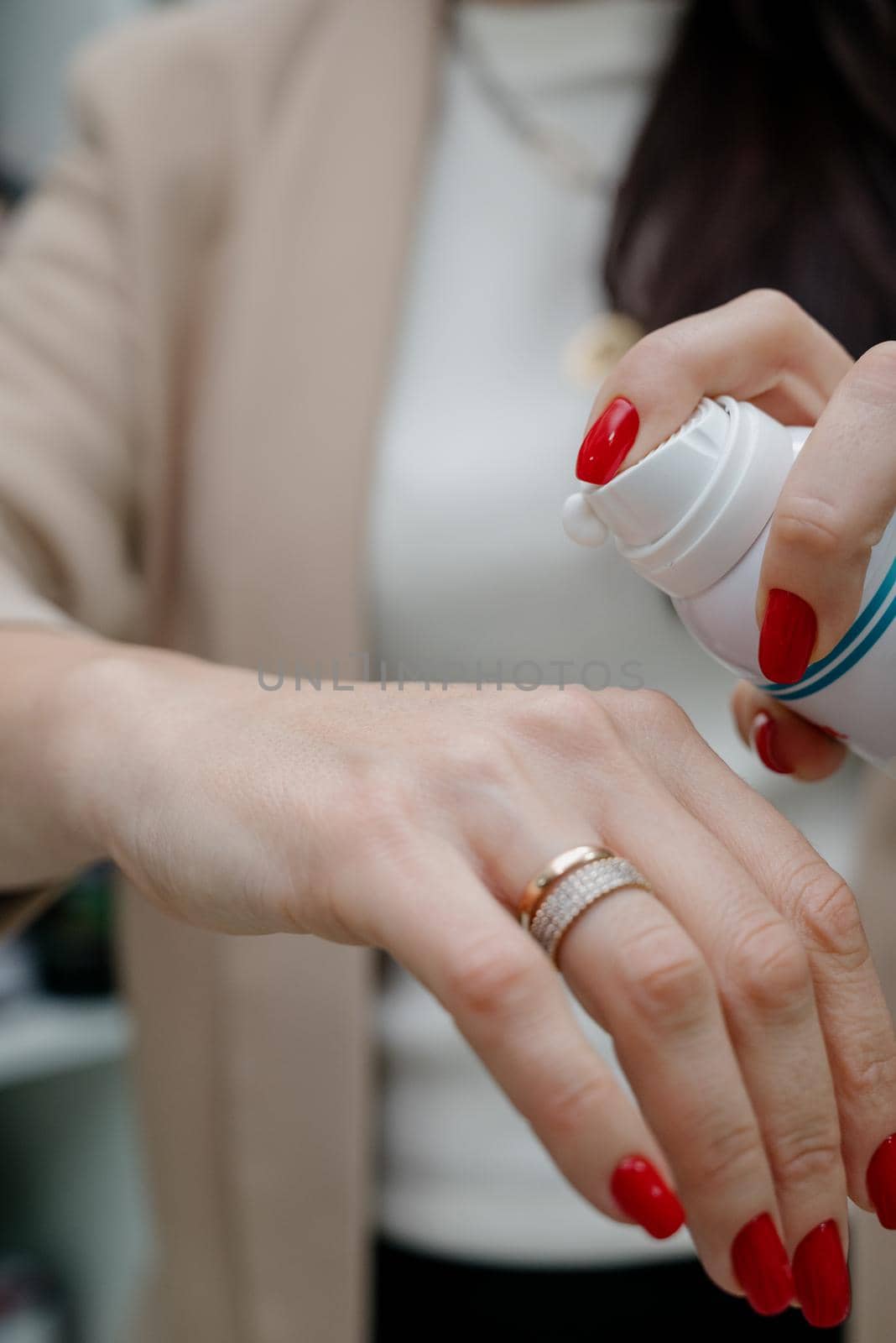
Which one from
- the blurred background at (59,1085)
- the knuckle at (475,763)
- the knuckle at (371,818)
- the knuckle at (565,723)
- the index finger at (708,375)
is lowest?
the blurred background at (59,1085)

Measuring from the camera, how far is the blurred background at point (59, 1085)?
3.22 feet

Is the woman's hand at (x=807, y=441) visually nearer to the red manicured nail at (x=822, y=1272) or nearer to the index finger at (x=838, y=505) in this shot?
the index finger at (x=838, y=505)

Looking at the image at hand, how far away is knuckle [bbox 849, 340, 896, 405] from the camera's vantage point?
0.26 meters

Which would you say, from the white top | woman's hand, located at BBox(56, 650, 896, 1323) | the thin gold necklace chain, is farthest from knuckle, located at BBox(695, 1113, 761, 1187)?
the thin gold necklace chain

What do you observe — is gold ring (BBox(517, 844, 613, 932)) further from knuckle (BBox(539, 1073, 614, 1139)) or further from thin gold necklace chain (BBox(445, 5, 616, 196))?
thin gold necklace chain (BBox(445, 5, 616, 196))

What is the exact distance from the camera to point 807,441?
267 mm

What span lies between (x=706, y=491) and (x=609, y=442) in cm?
3

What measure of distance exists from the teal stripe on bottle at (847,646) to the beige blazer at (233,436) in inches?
12.3

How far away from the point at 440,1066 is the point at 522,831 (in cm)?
38

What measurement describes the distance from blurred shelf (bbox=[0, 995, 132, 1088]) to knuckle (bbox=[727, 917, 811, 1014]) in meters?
0.82

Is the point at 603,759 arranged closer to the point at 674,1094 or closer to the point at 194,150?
the point at 674,1094

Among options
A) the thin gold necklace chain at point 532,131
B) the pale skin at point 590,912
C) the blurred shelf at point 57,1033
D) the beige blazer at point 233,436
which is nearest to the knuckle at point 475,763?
the pale skin at point 590,912

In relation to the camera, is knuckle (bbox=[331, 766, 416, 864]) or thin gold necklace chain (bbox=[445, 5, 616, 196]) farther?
thin gold necklace chain (bbox=[445, 5, 616, 196])

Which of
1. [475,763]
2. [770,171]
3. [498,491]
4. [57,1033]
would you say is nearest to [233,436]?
[498,491]
